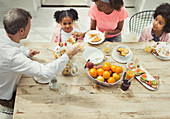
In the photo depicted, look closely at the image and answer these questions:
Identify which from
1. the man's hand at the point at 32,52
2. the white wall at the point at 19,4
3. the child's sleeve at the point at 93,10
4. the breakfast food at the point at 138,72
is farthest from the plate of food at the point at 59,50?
the white wall at the point at 19,4

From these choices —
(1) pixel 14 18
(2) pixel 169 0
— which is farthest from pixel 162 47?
(2) pixel 169 0

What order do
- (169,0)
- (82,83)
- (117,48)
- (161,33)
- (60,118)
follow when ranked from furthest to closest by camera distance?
(169,0) < (161,33) < (117,48) < (82,83) < (60,118)

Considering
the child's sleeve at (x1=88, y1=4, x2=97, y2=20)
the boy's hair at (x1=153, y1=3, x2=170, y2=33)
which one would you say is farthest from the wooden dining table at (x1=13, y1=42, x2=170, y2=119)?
the child's sleeve at (x1=88, y1=4, x2=97, y2=20)

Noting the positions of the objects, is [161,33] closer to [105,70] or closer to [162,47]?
[162,47]

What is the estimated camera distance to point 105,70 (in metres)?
1.52

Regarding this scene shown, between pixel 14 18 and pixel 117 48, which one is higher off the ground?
pixel 14 18

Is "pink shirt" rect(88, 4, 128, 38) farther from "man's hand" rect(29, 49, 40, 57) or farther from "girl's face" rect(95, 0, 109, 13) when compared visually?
"man's hand" rect(29, 49, 40, 57)

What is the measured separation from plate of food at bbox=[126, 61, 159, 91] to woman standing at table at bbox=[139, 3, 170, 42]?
2.31 ft

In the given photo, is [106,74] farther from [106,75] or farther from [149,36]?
[149,36]

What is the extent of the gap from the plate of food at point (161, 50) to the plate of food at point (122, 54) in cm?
28

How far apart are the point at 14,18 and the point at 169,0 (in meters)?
3.60

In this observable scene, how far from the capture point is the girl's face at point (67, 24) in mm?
2146

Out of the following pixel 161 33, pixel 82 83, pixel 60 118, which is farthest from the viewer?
pixel 161 33

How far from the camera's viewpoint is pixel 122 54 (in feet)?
5.53
